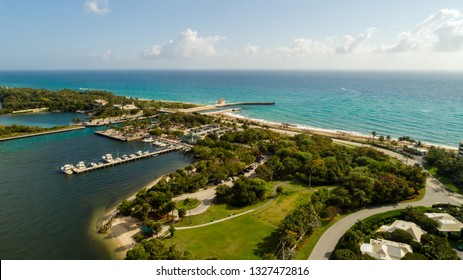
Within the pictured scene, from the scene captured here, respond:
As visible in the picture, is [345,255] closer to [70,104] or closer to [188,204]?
[188,204]

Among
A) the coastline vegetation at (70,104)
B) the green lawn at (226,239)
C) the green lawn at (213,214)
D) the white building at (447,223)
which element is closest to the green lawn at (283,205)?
the green lawn at (226,239)

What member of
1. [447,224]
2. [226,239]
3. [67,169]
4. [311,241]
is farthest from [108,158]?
[447,224]

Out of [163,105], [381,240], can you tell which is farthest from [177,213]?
[163,105]

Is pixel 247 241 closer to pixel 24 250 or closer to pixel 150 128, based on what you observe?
pixel 24 250

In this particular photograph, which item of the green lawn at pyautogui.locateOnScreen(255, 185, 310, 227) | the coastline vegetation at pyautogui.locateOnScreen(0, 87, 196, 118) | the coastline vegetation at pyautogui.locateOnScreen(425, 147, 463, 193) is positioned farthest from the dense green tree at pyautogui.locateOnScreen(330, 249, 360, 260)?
the coastline vegetation at pyautogui.locateOnScreen(0, 87, 196, 118)

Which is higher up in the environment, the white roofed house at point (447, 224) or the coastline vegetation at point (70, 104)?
the coastline vegetation at point (70, 104)

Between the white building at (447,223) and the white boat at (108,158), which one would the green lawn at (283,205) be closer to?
the white building at (447,223)
